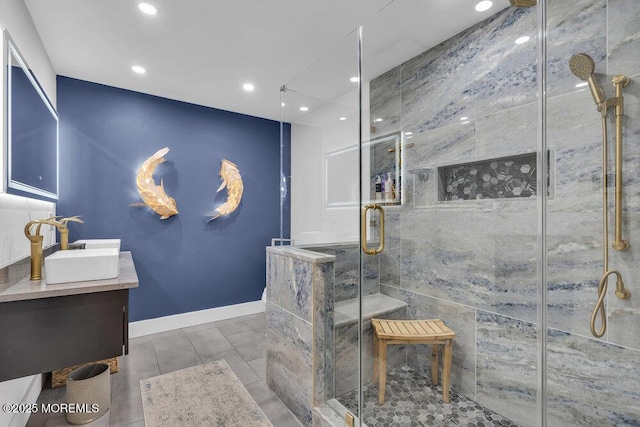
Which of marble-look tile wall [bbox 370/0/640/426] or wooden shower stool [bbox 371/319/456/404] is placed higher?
marble-look tile wall [bbox 370/0/640/426]

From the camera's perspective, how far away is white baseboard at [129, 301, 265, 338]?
342cm

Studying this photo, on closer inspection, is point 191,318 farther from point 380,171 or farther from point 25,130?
point 380,171

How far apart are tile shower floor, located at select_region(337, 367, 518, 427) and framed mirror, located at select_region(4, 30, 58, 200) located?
2433mm

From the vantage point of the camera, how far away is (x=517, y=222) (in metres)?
1.83

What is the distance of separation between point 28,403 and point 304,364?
71.0 inches

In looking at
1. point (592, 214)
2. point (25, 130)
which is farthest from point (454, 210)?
point (25, 130)

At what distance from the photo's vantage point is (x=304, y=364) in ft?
6.38

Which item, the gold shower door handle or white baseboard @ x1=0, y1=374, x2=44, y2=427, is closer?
white baseboard @ x1=0, y1=374, x2=44, y2=427

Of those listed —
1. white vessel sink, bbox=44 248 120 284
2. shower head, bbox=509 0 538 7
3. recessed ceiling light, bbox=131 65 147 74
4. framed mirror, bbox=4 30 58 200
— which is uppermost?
recessed ceiling light, bbox=131 65 147 74

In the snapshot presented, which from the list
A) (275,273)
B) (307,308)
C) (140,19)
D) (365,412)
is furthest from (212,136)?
(365,412)

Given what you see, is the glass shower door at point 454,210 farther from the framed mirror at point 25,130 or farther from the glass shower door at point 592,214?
the framed mirror at point 25,130

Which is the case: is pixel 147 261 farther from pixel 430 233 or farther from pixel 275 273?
pixel 430 233

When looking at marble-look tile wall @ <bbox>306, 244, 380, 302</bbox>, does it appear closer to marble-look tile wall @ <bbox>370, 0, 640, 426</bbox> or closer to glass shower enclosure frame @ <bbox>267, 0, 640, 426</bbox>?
glass shower enclosure frame @ <bbox>267, 0, 640, 426</bbox>

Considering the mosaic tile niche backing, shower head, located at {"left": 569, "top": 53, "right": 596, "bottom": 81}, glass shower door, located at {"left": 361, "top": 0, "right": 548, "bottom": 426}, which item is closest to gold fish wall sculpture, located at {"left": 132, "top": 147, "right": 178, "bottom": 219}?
glass shower door, located at {"left": 361, "top": 0, "right": 548, "bottom": 426}
